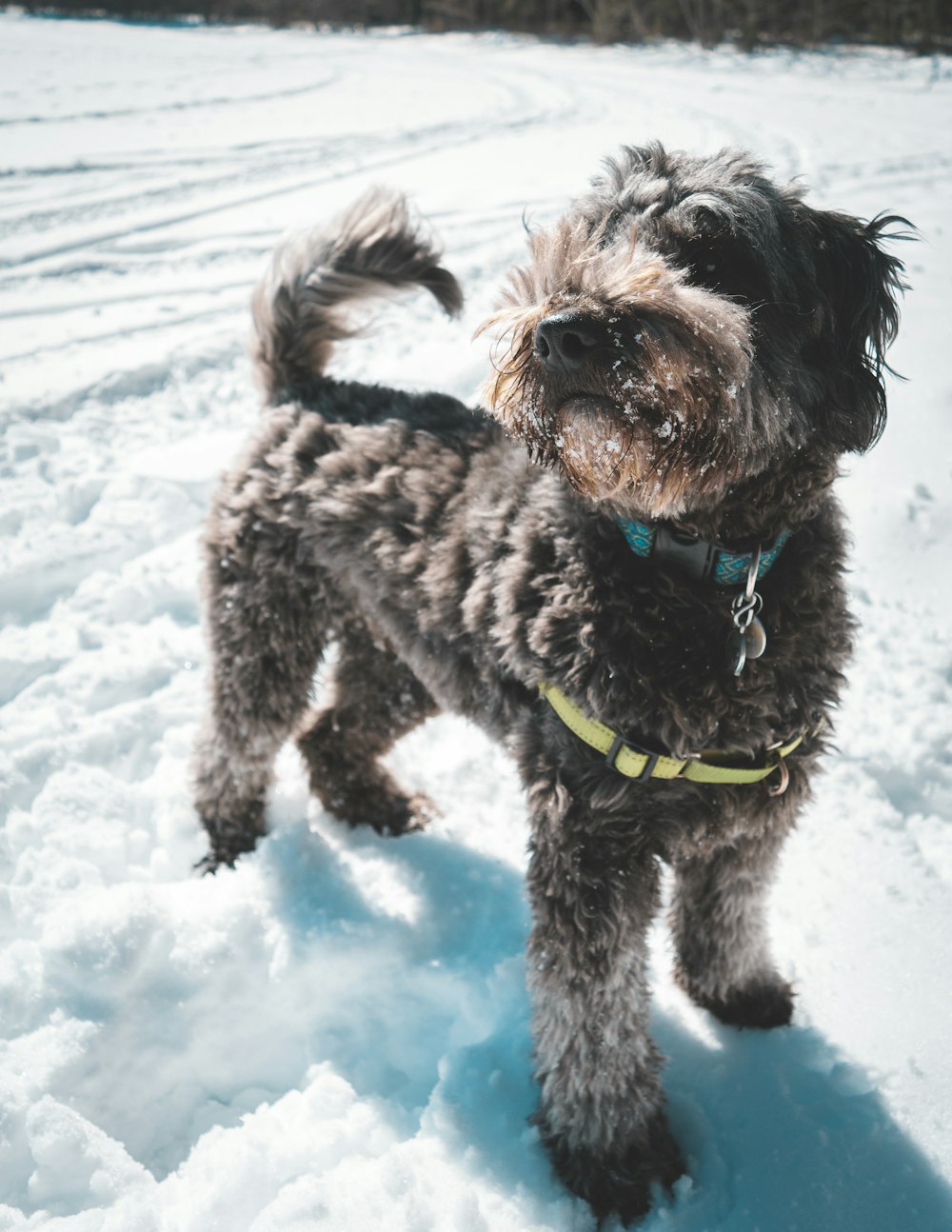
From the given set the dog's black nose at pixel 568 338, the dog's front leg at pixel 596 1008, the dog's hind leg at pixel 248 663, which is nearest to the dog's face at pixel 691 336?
the dog's black nose at pixel 568 338

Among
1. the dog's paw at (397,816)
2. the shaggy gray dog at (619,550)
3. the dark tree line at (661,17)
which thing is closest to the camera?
the shaggy gray dog at (619,550)

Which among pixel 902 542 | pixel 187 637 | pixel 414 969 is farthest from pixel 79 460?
pixel 902 542

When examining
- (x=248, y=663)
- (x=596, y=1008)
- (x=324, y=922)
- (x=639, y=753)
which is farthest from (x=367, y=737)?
(x=639, y=753)

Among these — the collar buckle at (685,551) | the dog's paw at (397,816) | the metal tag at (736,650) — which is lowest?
the dog's paw at (397,816)

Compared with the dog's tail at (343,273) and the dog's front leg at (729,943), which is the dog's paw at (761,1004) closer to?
the dog's front leg at (729,943)

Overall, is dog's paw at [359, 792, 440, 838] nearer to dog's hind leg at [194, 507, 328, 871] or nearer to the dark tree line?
dog's hind leg at [194, 507, 328, 871]

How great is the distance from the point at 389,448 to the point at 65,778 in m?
1.81

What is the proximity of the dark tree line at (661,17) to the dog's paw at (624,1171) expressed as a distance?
2634 centimetres

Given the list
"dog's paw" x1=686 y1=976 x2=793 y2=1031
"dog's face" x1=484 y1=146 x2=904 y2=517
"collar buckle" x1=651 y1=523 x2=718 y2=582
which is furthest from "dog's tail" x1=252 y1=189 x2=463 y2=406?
"dog's paw" x1=686 y1=976 x2=793 y2=1031

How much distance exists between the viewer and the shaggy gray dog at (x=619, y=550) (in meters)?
1.79

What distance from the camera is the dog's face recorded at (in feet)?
5.53

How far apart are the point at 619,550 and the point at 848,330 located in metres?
0.71

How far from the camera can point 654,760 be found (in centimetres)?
202

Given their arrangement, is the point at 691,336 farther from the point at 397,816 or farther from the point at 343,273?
the point at 397,816
